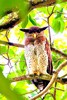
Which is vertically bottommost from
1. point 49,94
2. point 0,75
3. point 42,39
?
point 49,94

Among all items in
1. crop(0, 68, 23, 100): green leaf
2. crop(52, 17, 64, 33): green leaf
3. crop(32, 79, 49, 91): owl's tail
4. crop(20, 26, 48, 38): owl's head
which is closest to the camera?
crop(0, 68, 23, 100): green leaf

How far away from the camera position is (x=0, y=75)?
11cm

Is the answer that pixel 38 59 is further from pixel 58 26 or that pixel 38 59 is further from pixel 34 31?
pixel 58 26

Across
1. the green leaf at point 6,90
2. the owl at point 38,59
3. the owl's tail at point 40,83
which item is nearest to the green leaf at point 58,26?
the owl at point 38,59

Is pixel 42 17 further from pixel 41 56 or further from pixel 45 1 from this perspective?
pixel 45 1

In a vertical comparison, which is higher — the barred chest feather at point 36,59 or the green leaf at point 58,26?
the green leaf at point 58,26

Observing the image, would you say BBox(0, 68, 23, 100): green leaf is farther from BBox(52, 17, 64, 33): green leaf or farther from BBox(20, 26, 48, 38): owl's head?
BBox(20, 26, 48, 38): owl's head

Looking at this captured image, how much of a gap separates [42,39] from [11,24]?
0.97m

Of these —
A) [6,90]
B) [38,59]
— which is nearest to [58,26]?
[38,59]

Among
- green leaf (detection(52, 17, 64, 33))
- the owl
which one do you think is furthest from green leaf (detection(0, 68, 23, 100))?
the owl

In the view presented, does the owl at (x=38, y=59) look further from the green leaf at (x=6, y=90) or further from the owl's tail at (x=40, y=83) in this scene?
the green leaf at (x=6, y=90)

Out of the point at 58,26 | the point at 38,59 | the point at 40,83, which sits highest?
the point at 58,26

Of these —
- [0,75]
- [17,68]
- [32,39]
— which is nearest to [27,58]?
Result: [17,68]

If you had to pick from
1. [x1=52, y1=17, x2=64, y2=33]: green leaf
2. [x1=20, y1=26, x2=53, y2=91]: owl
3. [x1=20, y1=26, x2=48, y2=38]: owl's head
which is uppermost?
[x1=20, y1=26, x2=48, y2=38]: owl's head
